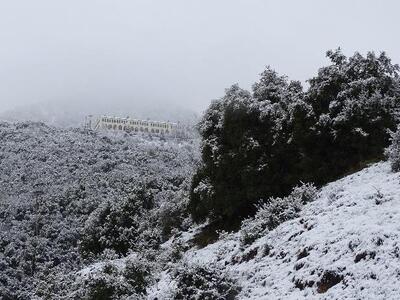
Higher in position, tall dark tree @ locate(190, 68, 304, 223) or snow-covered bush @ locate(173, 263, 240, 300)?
tall dark tree @ locate(190, 68, 304, 223)

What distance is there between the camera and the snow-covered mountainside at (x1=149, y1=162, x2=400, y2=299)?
1039 centimetres

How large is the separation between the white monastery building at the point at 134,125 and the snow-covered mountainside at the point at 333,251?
123 metres

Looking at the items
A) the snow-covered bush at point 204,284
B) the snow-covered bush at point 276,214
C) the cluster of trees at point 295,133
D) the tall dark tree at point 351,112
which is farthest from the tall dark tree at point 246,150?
the snow-covered bush at point 204,284

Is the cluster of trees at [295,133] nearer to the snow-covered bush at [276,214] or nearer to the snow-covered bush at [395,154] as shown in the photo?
the snow-covered bush at [276,214]

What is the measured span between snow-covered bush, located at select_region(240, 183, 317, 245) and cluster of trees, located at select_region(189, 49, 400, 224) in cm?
310

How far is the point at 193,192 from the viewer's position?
26234 millimetres

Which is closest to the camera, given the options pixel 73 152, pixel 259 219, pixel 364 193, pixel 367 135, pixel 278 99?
pixel 364 193

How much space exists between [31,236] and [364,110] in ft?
128

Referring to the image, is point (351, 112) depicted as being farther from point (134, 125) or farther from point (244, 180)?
point (134, 125)

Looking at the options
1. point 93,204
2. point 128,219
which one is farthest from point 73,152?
point 128,219

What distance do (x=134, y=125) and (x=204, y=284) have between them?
133586 mm

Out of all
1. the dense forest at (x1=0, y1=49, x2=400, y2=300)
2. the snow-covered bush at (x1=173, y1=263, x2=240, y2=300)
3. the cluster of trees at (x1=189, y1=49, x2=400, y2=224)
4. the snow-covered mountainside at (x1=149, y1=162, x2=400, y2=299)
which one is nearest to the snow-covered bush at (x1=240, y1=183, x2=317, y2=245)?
the dense forest at (x1=0, y1=49, x2=400, y2=300)

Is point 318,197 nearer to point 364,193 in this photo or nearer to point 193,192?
point 364,193

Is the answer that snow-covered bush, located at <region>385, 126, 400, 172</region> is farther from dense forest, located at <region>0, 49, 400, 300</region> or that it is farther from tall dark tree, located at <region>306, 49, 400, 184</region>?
tall dark tree, located at <region>306, 49, 400, 184</region>
